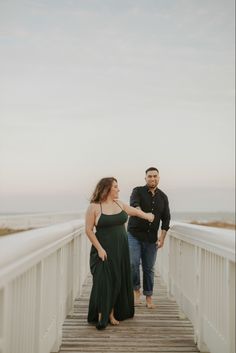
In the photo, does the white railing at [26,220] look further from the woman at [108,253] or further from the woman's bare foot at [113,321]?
the woman's bare foot at [113,321]

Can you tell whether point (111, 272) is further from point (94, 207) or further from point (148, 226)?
point (148, 226)

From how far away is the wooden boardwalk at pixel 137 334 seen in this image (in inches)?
169

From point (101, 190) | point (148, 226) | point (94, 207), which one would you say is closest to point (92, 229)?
point (94, 207)

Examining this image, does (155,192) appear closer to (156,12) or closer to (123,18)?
(156,12)

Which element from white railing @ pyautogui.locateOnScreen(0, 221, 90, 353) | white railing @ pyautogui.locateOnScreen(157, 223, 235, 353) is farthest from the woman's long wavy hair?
white railing @ pyautogui.locateOnScreen(157, 223, 235, 353)

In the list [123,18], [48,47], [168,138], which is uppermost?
[123,18]

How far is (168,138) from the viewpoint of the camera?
16578 millimetres

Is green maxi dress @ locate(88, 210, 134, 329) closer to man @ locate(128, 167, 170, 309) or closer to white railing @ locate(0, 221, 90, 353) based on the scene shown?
white railing @ locate(0, 221, 90, 353)

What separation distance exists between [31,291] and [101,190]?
7.34ft

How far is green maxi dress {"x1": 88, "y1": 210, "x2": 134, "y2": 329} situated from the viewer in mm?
5090

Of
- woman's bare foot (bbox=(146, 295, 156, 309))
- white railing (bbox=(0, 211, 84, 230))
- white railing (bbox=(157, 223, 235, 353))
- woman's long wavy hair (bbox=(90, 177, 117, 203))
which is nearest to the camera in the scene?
white railing (bbox=(157, 223, 235, 353))

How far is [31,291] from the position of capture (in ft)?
9.94

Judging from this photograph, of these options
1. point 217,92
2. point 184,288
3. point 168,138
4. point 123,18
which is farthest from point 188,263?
point 217,92

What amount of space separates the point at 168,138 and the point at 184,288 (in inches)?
449
